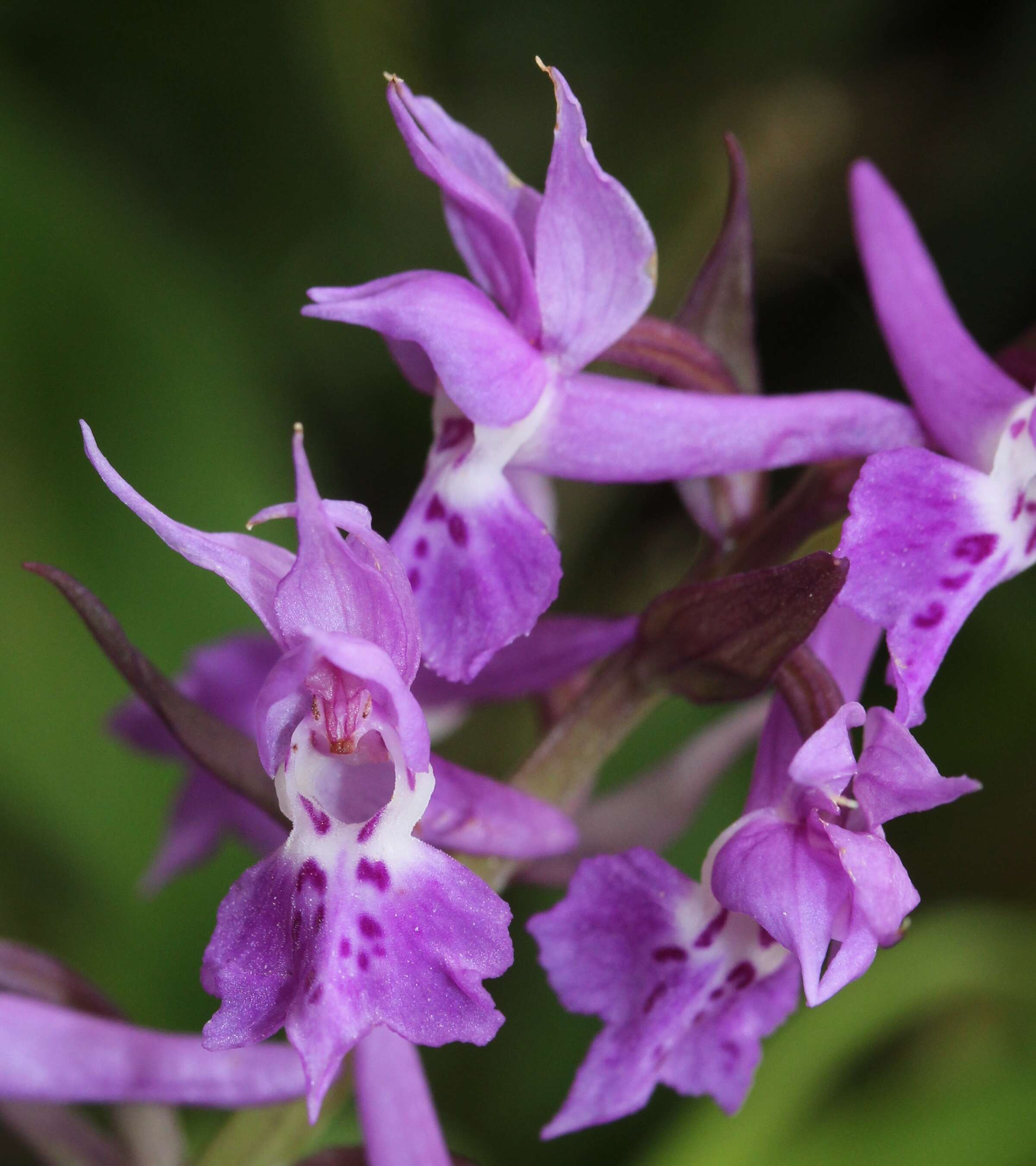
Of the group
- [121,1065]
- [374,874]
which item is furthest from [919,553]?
[121,1065]

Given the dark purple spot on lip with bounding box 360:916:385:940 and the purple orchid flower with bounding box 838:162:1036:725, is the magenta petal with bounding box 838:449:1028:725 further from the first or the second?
the dark purple spot on lip with bounding box 360:916:385:940

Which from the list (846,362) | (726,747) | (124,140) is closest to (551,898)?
(726,747)

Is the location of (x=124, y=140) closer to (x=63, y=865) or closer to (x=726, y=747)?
(x=63, y=865)

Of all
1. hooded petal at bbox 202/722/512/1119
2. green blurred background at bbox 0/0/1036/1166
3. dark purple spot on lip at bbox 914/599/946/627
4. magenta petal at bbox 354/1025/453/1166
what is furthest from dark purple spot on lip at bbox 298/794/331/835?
green blurred background at bbox 0/0/1036/1166

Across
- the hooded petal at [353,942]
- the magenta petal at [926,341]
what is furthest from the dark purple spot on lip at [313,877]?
the magenta petal at [926,341]

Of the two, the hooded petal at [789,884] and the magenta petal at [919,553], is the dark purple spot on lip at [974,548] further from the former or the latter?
the hooded petal at [789,884]
